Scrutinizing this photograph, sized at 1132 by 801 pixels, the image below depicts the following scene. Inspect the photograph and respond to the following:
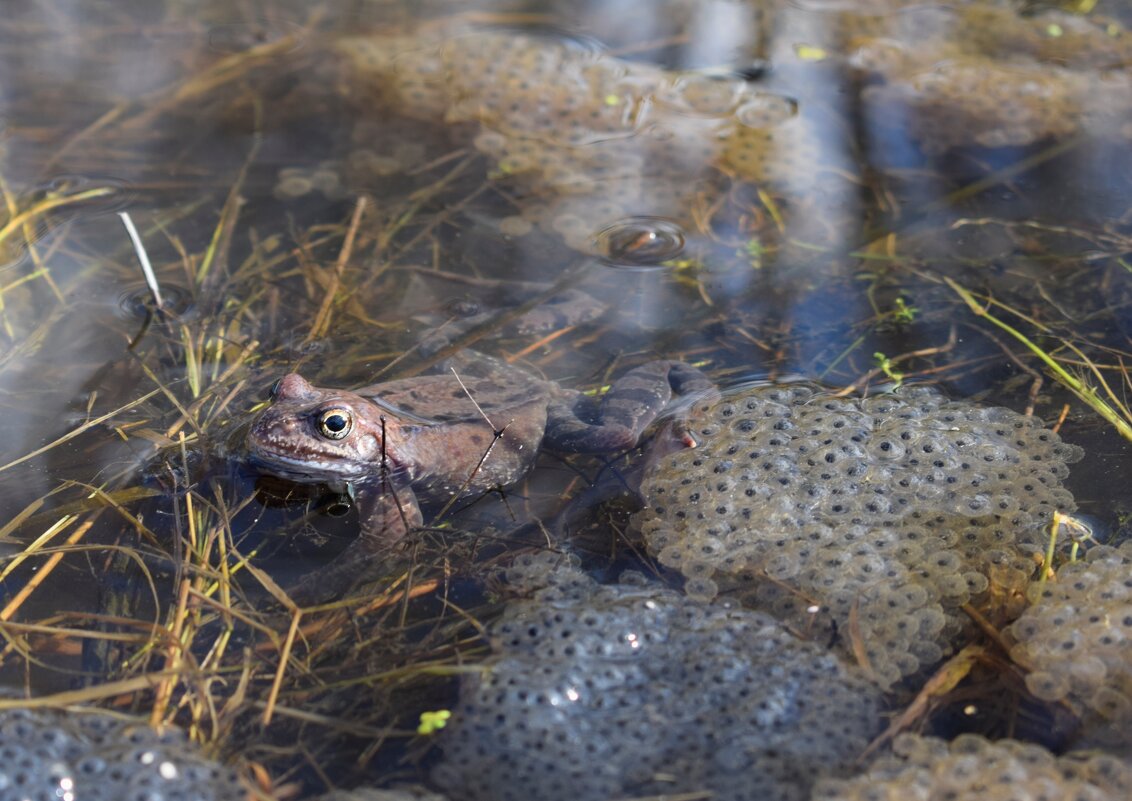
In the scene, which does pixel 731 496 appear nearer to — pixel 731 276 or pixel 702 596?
pixel 702 596

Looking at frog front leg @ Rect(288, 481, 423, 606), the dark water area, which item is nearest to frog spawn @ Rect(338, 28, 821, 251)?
the dark water area

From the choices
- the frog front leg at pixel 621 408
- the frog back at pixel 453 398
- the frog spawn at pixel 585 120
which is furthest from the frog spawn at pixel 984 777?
the frog spawn at pixel 585 120

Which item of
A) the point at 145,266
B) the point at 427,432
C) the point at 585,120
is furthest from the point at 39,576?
the point at 585,120

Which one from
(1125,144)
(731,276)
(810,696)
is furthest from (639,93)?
(810,696)

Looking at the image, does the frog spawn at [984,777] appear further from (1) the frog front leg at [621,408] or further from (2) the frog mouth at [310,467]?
(2) the frog mouth at [310,467]

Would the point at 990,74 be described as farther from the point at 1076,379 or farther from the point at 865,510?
the point at 865,510

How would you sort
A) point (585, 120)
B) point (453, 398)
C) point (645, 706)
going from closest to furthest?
point (645, 706) → point (453, 398) → point (585, 120)

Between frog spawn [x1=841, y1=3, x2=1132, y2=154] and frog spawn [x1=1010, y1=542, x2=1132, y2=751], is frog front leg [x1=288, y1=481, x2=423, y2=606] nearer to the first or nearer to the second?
frog spawn [x1=1010, y1=542, x2=1132, y2=751]

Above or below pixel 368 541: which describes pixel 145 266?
above
